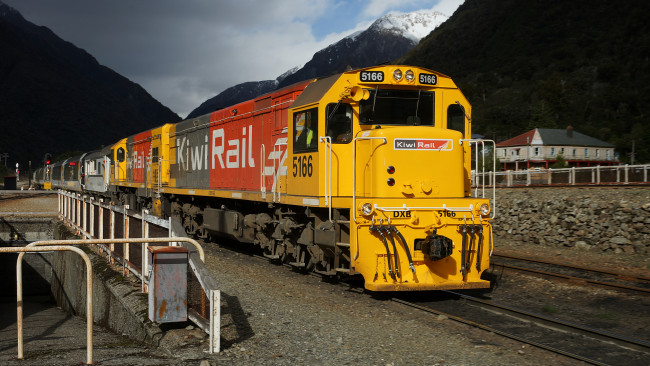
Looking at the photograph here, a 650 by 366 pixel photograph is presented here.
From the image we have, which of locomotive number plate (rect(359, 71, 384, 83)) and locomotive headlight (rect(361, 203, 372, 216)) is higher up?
locomotive number plate (rect(359, 71, 384, 83))

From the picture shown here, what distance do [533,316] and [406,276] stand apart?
1.87 metres

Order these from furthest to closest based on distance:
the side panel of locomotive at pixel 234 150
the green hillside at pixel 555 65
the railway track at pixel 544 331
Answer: the green hillside at pixel 555 65 → the side panel of locomotive at pixel 234 150 → the railway track at pixel 544 331

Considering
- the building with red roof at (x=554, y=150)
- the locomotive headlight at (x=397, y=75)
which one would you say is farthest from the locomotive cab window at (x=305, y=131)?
the building with red roof at (x=554, y=150)

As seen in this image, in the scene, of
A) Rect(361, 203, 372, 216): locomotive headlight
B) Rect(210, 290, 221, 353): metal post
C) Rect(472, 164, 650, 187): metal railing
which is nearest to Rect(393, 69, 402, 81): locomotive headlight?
Rect(361, 203, 372, 216): locomotive headlight

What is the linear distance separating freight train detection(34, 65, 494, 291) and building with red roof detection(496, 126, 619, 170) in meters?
97.5

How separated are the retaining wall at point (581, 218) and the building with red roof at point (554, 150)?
86150 millimetres

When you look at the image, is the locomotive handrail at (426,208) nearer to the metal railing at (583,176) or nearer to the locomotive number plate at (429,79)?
the locomotive number plate at (429,79)

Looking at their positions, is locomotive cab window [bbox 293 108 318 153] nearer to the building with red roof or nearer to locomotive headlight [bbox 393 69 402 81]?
locomotive headlight [bbox 393 69 402 81]

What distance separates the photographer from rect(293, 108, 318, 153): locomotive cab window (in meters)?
10.2

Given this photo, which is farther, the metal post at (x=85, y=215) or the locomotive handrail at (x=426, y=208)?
the metal post at (x=85, y=215)

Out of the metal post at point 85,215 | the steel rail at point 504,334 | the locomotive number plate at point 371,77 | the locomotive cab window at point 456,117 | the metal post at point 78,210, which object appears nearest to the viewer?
the steel rail at point 504,334

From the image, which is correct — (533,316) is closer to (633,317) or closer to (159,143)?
(633,317)

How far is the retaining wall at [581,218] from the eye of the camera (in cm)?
1650

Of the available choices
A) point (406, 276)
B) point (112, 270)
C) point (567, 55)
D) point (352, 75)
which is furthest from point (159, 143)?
point (567, 55)
